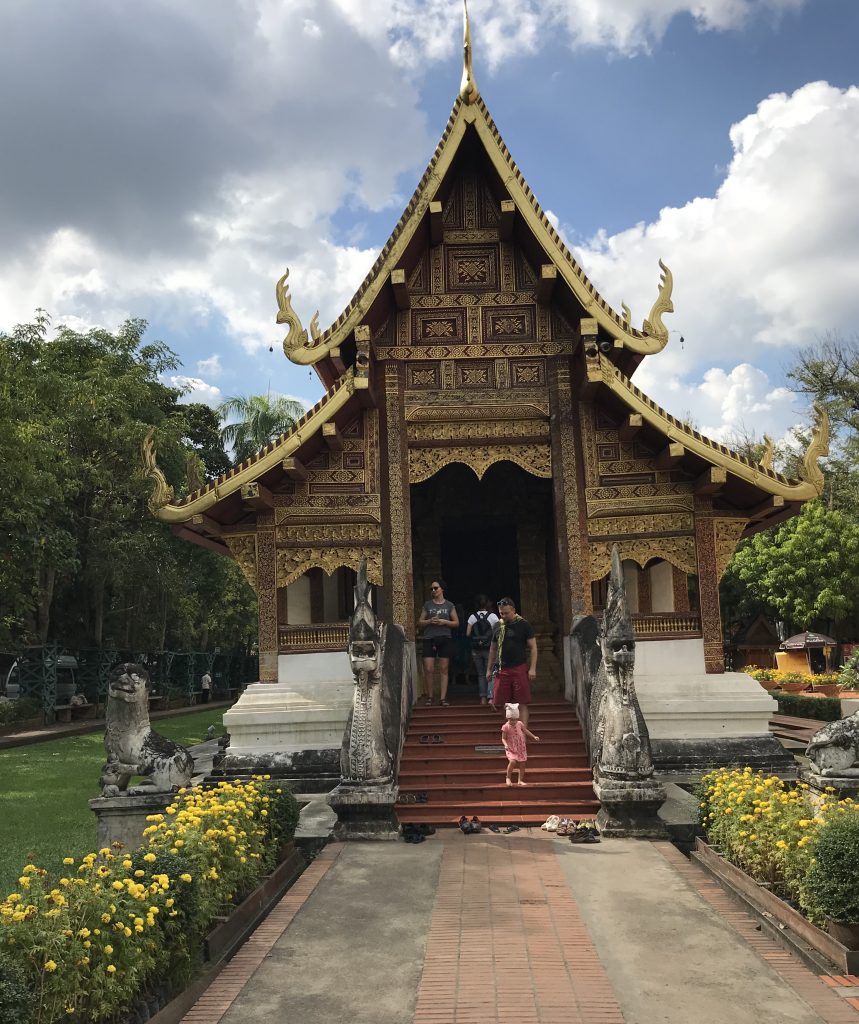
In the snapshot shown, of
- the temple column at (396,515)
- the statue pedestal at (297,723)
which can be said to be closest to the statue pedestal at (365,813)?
the statue pedestal at (297,723)

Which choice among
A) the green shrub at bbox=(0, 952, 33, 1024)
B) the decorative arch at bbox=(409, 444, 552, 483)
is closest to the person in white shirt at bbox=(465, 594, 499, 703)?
the decorative arch at bbox=(409, 444, 552, 483)

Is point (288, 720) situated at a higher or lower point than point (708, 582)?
lower

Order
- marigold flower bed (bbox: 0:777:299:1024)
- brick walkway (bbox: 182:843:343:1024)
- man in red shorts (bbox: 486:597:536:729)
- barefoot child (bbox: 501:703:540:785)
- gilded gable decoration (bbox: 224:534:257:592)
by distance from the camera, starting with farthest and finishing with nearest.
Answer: gilded gable decoration (bbox: 224:534:257:592)
man in red shorts (bbox: 486:597:536:729)
barefoot child (bbox: 501:703:540:785)
brick walkway (bbox: 182:843:343:1024)
marigold flower bed (bbox: 0:777:299:1024)

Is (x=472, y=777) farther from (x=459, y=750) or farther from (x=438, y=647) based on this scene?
(x=438, y=647)

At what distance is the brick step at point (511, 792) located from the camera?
829 centimetres

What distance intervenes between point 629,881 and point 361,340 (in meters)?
6.49

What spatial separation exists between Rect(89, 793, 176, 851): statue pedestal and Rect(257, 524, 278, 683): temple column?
3995 millimetres

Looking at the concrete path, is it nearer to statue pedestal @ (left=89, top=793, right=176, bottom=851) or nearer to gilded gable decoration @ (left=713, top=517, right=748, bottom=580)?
statue pedestal @ (left=89, top=793, right=176, bottom=851)

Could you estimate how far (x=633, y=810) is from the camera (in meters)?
7.47

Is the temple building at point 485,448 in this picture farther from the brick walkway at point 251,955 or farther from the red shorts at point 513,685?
the brick walkway at point 251,955

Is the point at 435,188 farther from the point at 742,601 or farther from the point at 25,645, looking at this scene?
the point at 742,601

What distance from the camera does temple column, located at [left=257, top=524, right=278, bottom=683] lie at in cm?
1057

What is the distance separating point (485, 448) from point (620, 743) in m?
4.24

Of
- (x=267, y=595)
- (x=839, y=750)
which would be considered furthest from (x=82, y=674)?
(x=839, y=750)
